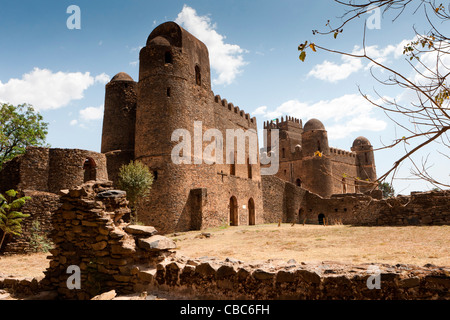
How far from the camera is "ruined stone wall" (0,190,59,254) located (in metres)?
12.9

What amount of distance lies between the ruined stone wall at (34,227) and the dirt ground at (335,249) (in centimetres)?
52

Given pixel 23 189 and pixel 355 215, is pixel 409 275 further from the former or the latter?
pixel 23 189

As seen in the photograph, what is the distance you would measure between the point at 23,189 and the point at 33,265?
223 inches

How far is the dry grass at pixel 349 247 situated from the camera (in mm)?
7821

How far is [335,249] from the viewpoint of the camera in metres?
9.77

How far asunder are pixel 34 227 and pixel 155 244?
31.9 ft

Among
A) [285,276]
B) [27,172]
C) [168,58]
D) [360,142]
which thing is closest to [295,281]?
[285,276]

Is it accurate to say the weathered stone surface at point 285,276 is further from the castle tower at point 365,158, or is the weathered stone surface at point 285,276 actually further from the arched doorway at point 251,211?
the castle tower at point 365,158

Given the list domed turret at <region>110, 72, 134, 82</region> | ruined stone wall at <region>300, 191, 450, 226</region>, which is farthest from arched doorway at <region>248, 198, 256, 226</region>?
domed turret at <region>110, 72, 134, 82</region>

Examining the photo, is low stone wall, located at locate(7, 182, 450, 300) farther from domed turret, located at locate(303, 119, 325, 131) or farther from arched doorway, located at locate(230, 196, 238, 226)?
domed turret, located at locate(303, 119, 325, 131)

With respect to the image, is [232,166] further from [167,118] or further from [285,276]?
[285,276]

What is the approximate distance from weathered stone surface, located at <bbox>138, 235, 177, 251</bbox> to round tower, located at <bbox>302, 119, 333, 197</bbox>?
3190 cm
